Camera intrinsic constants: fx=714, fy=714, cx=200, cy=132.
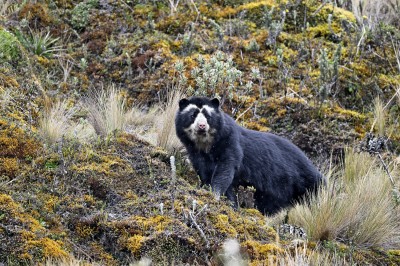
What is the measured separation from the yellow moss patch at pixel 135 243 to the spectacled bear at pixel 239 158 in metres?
1.46

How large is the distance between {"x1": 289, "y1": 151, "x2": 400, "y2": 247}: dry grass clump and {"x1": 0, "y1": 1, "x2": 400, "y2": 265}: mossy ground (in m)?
0.20

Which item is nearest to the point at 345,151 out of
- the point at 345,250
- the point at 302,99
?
the point at 302,99

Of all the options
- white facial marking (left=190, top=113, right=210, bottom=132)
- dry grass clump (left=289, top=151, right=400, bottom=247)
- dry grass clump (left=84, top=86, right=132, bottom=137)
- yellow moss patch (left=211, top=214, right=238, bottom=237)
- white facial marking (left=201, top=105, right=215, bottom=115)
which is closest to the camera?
yellow moss patch (left=211, top=214, right=238, bottom=237)

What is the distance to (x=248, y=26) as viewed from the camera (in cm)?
1276

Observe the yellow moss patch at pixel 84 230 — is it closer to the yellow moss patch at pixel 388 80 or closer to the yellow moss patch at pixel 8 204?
the yellow moss patch at pixel 8 204

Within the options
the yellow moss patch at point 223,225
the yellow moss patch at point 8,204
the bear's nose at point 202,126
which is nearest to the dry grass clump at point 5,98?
the yellow moss patch at point 8,204

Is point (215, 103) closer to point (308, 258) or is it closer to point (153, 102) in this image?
point (308, 258)

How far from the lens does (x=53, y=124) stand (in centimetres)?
848

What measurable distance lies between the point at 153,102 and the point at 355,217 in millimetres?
4765

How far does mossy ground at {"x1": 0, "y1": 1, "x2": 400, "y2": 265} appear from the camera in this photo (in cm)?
660

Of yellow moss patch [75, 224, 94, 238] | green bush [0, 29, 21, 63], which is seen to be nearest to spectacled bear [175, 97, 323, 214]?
yellow moss patch [75, 224, 94, 238]

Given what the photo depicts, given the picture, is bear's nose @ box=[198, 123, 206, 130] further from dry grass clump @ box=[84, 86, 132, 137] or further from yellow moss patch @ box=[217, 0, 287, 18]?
yellow moss patch @ box=[217, 0, 287, 18]

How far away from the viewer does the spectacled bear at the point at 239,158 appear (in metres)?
8.28

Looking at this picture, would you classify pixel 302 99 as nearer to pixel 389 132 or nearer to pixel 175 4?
pixel 389 132
